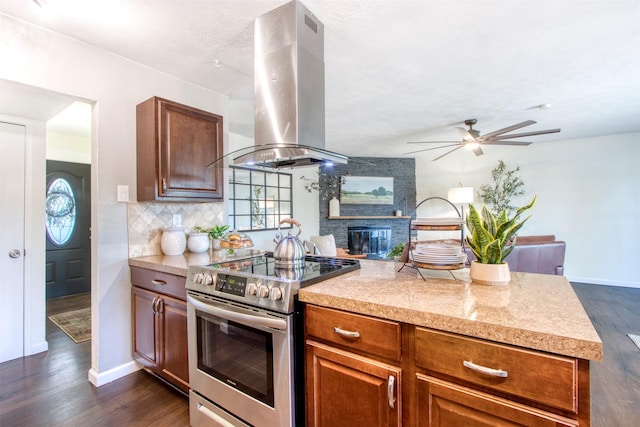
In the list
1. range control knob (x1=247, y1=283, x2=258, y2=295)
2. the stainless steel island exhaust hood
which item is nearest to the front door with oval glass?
the stainless steel island exhaust hood

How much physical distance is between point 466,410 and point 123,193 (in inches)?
97.0

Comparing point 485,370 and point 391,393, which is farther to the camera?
point 391,393

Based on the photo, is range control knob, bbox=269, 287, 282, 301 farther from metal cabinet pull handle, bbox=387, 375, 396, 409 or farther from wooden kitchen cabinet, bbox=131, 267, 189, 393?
wooden kitchen cabinet, bbox=131, 267, 189, 393

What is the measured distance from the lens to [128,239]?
2301mm

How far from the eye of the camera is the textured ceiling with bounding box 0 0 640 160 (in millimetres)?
1756

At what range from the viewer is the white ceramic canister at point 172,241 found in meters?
2.41

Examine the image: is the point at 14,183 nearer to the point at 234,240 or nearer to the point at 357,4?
the point at 234,240

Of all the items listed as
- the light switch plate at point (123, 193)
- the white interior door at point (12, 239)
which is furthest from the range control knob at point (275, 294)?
the white interior door at point (12, 239)

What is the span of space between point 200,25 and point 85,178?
389cm

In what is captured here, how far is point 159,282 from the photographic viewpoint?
2.02 meters

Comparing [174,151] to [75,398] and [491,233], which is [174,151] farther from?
[491,233]

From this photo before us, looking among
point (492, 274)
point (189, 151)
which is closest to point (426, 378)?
point (492, 274)

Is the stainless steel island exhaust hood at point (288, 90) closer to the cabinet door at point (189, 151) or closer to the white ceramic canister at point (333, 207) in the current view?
the cabinet door at point (189, 151)

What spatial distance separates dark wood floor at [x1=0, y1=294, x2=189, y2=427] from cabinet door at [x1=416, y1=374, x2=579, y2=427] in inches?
57.8
